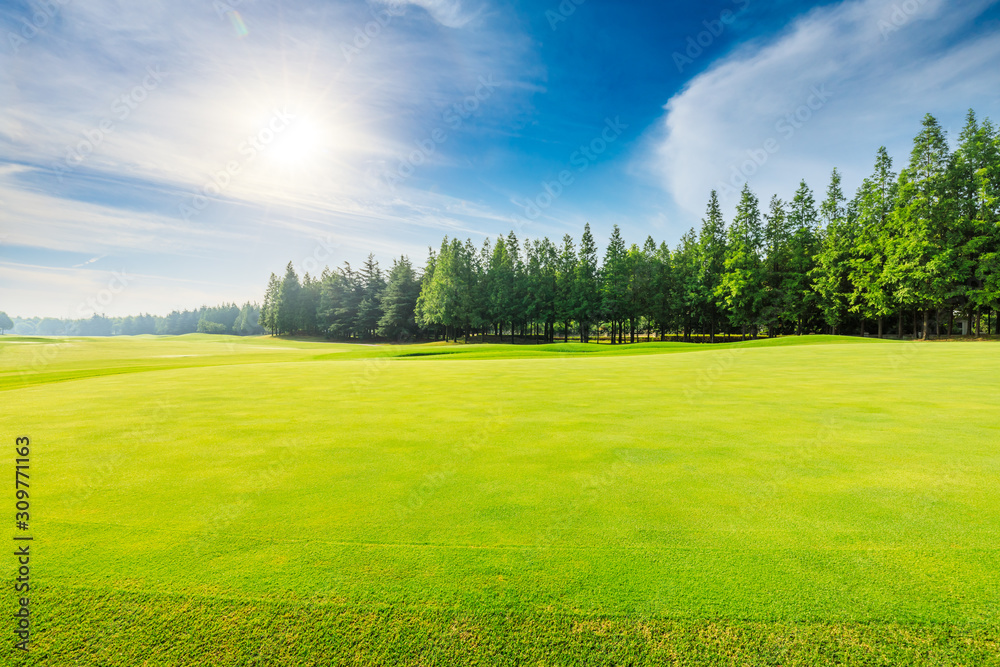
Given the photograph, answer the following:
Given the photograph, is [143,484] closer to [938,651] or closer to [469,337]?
[938,651]

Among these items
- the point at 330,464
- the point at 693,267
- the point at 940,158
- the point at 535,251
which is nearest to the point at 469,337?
the point at 535,251

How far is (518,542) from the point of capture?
3305 millimetres

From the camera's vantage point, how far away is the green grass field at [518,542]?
7.89 feet

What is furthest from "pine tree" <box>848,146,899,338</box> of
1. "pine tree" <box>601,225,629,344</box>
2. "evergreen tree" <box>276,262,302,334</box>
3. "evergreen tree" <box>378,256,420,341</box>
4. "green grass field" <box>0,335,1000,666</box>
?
"evergreen tree" <box>276,262,302,334</box>

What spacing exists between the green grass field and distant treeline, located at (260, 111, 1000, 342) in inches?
1872

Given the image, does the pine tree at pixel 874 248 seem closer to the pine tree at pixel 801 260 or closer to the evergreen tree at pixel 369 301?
the pine tree at pixel 801 260

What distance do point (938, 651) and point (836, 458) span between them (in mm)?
3444

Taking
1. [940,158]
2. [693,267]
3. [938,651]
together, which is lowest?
[938,651]

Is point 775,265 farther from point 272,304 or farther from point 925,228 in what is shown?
point 272,304

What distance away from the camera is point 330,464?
5.18m

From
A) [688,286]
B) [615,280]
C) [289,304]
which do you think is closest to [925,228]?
[688,286]

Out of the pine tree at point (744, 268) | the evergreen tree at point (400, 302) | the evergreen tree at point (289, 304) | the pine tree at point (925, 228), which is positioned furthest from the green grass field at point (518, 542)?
the evergreen tree at point (289, 304)

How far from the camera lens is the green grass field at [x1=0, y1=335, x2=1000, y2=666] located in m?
2.40

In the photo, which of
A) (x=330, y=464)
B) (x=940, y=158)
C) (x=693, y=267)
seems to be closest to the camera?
(x=330, y=464)
